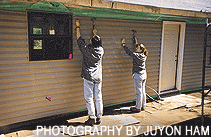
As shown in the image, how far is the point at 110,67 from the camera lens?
20.3 feet

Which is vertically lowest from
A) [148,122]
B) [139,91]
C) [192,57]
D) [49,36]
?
[148,122]

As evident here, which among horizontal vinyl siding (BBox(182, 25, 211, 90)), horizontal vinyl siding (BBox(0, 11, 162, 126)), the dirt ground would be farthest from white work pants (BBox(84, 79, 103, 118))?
horizontal vinyl siding (BBox(182, 25, 211, 90))

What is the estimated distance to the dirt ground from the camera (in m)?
4.69

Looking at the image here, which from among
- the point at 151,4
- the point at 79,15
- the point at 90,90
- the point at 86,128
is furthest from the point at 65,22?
the point at 86,128

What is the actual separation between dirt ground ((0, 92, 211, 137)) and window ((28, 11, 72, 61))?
5.32ft

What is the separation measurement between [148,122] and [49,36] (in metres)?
3.21

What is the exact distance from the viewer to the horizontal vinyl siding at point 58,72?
4.55 metres

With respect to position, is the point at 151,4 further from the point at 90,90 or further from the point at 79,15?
the point at 90,90

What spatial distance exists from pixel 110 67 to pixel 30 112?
2.49 m

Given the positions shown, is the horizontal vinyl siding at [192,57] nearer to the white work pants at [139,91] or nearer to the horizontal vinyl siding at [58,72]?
the horizontal vinyl siding at [58,72]

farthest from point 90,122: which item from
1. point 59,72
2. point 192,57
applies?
point 192,57

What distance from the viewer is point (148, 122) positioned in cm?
532

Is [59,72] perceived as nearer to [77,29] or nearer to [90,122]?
[77,29]

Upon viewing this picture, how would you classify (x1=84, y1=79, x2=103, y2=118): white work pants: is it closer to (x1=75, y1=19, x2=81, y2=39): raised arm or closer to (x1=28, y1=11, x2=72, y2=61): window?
(x1=28, y1=11, x2=72, y2=61): window
